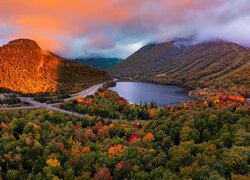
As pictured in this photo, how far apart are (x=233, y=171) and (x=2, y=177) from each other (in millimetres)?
58445

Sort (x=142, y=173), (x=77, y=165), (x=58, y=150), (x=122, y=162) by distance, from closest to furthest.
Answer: (x=142, y=173), (x=122, y=162), (x=77, y=165), (x=58, y=150)

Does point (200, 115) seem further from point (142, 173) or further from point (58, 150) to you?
point (58, 150)

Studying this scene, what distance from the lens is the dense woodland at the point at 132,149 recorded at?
205ft

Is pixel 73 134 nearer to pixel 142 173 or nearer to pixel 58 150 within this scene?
pixel 58 150

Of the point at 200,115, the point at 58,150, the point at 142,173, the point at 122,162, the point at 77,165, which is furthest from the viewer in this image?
the point at 200,115

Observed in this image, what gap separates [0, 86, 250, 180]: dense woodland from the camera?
6238cm

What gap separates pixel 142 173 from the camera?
65.8 meters

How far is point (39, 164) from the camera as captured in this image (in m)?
81.8

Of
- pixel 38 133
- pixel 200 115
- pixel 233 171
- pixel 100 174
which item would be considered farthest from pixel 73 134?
pixel 233 171

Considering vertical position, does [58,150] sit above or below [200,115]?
below

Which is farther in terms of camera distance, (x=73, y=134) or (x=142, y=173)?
(x=73, y=134)

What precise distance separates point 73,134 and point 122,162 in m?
36.4

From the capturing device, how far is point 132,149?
80688 mm

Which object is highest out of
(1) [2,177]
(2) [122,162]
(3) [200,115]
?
(3) [200,115]
